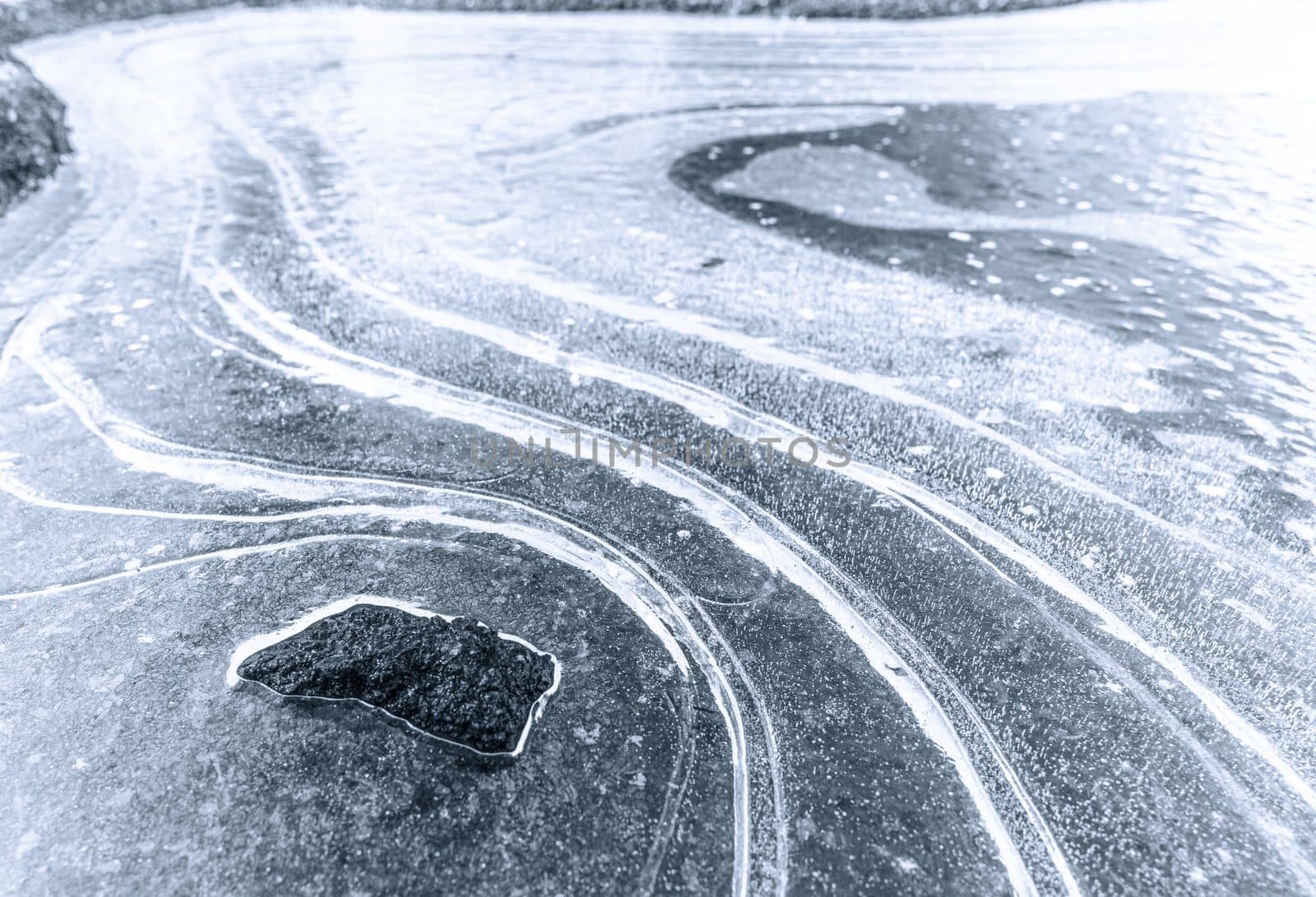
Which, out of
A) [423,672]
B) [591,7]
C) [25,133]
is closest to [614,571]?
[423,672]

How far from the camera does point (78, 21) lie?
25.7 ft

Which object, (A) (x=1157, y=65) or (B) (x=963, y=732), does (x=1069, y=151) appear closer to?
(A) (x=1157, y=65)

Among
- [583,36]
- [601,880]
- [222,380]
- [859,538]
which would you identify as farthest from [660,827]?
[583,36]

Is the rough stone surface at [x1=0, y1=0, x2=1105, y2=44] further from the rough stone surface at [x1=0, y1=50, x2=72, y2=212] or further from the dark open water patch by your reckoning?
the dark open water patch

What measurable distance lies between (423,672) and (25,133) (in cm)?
424

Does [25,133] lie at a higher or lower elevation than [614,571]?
higher

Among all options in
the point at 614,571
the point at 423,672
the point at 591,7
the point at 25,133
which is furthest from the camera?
the point at 591,7

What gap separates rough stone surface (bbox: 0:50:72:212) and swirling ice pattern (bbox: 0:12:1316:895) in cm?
23

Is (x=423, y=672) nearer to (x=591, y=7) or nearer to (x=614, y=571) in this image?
(x=614, y=571)

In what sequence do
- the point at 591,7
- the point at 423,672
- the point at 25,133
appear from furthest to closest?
the point at 591,7
the point at 25,133
the point at 423,672

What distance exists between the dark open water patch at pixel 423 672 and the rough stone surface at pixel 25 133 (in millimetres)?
3560

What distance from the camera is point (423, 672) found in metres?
1.64

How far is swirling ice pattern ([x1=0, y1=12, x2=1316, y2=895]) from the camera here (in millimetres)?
1437

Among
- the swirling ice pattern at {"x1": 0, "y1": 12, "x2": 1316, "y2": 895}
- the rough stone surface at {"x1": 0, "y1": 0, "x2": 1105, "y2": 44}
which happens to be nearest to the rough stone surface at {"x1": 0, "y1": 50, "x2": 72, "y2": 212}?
the swirling ice pattern at {"x1": 0, "y1": 12, "x2": 1316, "y2": 895}
